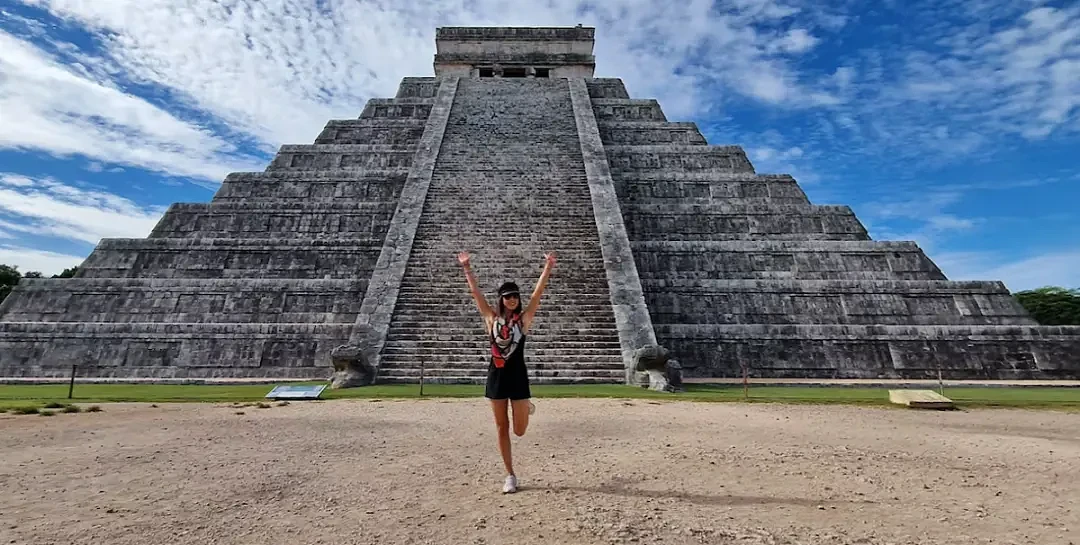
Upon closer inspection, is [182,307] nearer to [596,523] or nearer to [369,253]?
[369,253]

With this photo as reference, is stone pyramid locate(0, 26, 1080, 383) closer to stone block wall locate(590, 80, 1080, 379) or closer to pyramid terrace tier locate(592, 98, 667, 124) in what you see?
stone block wall locate(590, 80, 1080, 379)

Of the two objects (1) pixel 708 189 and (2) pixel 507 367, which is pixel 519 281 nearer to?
(1) pixel 708 189

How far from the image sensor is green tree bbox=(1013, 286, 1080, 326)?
81.8 feet

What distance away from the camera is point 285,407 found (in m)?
7.55

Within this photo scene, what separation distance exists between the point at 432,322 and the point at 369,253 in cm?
355

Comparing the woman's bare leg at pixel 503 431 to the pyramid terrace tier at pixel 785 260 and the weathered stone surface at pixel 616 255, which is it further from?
the pyramid terrace tier at pixel 785 260

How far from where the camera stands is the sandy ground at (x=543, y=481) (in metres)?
3.07

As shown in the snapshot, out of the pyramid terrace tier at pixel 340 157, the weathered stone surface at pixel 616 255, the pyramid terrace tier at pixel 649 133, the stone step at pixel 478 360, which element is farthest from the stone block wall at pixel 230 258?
the pyramid terrace tier at pixel 649 133

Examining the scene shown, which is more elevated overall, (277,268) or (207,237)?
(207,237)

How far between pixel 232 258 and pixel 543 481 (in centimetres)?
1232

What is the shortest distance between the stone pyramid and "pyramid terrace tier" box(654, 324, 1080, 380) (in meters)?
0.04

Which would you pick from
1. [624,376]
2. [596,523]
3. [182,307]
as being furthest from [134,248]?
[596,523]

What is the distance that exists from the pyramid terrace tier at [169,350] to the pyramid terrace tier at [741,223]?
8.02 m

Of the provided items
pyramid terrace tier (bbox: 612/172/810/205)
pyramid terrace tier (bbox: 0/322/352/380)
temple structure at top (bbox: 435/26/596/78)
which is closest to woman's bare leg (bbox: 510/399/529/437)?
pyramid terrace tier (bbox: 0/322/352/380)
